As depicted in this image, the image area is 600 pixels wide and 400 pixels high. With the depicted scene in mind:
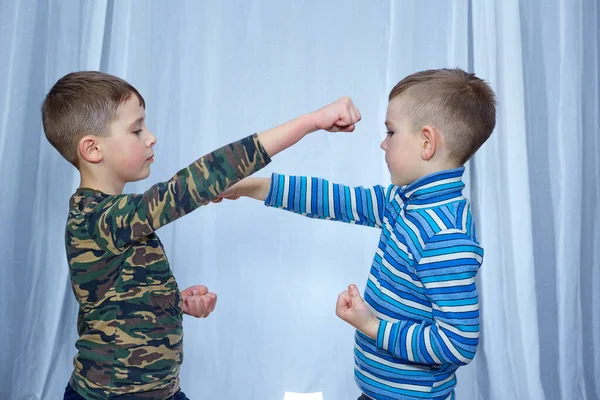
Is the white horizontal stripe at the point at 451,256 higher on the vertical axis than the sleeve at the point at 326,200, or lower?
lower

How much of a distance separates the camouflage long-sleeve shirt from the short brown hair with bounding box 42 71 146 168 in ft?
0.37

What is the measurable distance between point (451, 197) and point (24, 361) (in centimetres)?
145

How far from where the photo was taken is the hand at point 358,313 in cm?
114

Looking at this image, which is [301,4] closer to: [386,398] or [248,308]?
[248,308]

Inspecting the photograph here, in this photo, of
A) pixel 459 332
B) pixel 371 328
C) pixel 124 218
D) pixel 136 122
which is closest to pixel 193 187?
pixel 124 218

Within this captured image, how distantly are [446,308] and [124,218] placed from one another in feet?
1.83

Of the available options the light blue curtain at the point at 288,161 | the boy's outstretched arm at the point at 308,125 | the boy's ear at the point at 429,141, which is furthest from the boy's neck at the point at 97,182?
the light blue curtain at the point at 288,161

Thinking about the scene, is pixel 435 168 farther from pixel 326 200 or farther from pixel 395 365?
pixel 395 365

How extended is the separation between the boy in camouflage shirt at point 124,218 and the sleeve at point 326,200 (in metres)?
0.21

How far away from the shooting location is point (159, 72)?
1974 millimetres

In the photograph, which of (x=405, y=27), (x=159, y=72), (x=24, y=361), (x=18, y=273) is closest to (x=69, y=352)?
(x=24, y=361)

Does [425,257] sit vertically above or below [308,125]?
below

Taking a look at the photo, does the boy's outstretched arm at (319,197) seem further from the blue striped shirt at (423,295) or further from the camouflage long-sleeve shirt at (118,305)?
the camouflage long-sleeve shirt at (118,305)

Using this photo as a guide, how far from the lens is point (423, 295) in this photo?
3.81ft
